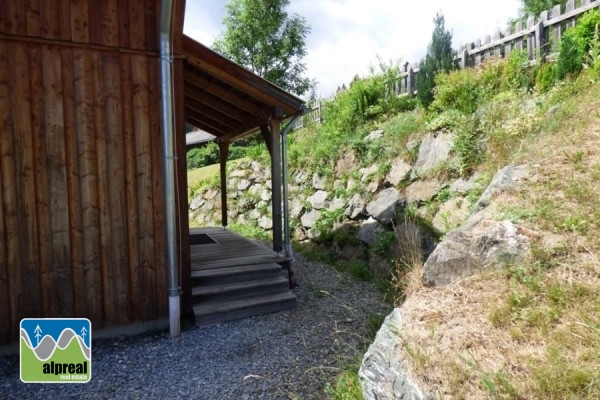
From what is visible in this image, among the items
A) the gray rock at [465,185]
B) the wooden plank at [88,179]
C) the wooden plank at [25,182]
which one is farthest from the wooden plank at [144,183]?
the gray rock at [465,185]

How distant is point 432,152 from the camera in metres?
5.73

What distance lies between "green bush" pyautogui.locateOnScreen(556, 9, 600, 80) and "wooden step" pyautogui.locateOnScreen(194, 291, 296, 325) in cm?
515

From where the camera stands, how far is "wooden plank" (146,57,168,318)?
12.0ft

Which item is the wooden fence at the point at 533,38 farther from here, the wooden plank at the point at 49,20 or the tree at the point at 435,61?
the wooden plank at the point at 49,20

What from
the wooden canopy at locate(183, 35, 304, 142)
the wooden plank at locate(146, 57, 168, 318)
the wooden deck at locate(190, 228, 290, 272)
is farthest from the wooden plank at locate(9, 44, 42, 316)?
the wooden deck at locate(190, 228, 290, 272)

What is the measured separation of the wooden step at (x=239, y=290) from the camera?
4148 millimetres

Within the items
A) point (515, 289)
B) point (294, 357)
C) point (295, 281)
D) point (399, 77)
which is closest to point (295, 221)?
point (295, 281)

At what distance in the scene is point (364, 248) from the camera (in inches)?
233

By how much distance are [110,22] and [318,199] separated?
5177 mm

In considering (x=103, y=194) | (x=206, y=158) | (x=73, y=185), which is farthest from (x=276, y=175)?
(x=206, y=158)

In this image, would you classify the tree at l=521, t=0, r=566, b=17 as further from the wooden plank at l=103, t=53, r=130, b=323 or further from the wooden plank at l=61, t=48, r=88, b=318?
the wooden plank at l=61, t=48, r=88, b=318

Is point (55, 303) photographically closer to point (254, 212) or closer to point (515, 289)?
point (515, 289)

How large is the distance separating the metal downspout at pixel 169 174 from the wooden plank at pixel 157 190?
0.13 meters

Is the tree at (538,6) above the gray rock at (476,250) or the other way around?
above
